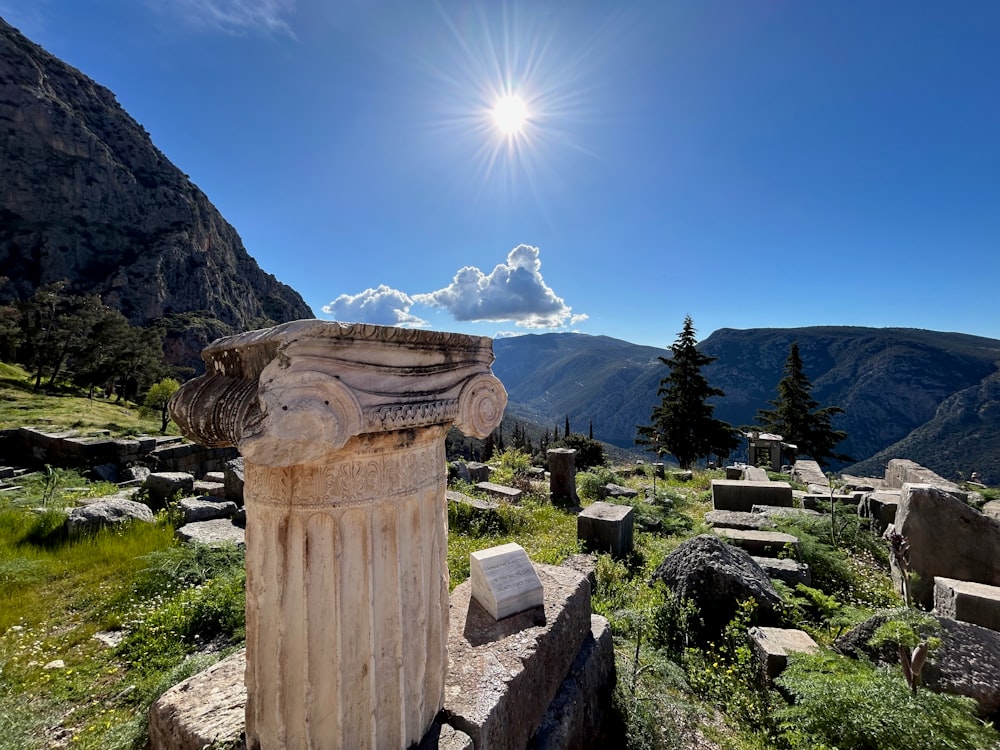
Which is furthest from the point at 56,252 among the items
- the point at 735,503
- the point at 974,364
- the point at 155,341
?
the point at 974,364

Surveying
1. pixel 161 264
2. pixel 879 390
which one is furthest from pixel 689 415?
pixel 879 390

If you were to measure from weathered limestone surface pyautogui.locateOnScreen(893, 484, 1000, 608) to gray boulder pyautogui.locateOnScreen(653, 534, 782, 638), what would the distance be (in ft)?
5.61

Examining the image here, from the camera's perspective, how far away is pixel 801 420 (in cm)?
2897

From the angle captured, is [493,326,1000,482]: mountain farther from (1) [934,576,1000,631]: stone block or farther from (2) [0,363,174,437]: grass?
(1) [934,576,1000,631]: stone block

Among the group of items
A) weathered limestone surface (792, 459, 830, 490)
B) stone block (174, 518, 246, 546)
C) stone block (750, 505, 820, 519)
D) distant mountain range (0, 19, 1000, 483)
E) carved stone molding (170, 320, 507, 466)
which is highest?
distant mountain range (0, 19, 1000, 483)

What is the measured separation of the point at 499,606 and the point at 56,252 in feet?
264

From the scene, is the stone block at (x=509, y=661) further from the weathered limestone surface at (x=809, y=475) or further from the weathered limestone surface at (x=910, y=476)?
the weathered limestone surface at (x=809, y=475)

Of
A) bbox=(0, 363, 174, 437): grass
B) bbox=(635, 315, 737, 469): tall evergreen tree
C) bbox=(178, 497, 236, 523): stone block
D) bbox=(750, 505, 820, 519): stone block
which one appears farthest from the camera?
bbox=(635, 315, 737, 469): tall evergreen tree

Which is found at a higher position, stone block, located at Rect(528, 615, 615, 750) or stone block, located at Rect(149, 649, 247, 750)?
stone block, located at Rect(149, 649, 247, 750)

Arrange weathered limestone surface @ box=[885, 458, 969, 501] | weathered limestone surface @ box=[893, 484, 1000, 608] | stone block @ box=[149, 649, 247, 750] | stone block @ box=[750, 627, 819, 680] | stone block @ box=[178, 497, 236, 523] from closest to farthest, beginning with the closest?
stone block @ box=[149, 649, 247, 750] → stone block @ box=[750, 627, 819, 680] → weathered limestone surface @ box=[893, 484, 1000, 608] → stone block @ box=[178, 497, 236, 523] → weathered limestone surface @ box=[885, 458, 969, 501]

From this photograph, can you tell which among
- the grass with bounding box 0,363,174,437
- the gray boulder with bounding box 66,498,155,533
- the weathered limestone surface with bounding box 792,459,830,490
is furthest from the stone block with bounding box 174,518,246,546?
the weathered limestone surface with bounding box 792,459,830,490

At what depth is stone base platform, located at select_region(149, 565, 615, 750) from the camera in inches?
74.1

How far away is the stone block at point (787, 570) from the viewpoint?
471 cm

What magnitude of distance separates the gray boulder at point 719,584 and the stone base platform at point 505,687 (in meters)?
1.36
